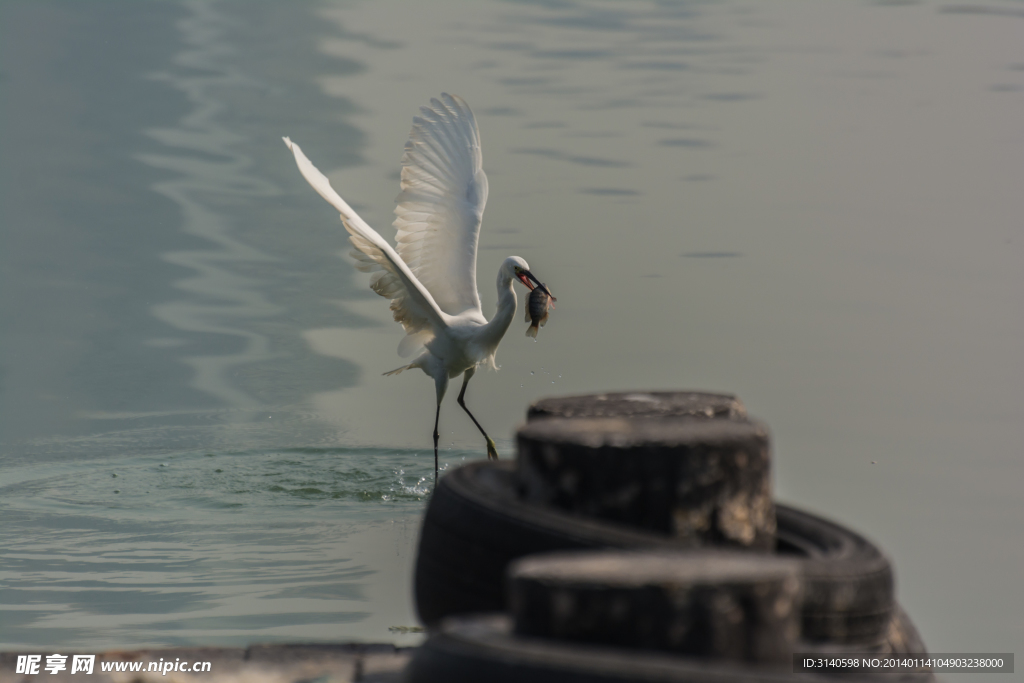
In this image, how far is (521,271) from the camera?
6750 mm

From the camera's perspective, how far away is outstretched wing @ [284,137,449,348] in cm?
517

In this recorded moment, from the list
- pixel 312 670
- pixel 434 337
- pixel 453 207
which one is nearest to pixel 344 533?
pixel 434 337

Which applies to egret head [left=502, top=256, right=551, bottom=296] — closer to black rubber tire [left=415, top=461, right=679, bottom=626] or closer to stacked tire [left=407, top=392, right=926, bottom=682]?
stacked tire [left=407, top=392, right=926, bottom=682]

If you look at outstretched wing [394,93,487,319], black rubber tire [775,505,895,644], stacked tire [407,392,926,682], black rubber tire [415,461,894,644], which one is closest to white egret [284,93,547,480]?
outstretched wing [394,93,487,319]

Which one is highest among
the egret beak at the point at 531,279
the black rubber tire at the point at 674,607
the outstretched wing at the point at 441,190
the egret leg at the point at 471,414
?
the outstretched wing at the point at 441,190

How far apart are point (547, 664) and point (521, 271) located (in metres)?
5.29

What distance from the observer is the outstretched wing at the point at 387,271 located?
517 cm

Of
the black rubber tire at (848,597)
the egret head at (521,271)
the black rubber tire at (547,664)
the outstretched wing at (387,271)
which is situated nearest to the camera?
the black rubber tire at (547,664)

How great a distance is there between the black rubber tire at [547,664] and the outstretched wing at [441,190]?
205 inches

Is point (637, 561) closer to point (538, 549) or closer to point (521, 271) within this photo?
point (538, 549)

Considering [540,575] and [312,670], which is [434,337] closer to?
[312,670]

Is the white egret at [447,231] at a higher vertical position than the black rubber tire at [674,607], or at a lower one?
higher

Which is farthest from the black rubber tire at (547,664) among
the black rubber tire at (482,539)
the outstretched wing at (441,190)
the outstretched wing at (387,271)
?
the outstretched wing at (441,190)

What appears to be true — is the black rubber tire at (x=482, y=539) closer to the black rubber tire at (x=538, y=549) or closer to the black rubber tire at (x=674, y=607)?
the black rubber tire at (x=538, y=549)
